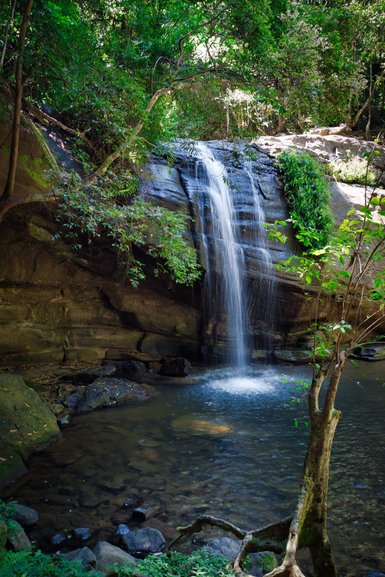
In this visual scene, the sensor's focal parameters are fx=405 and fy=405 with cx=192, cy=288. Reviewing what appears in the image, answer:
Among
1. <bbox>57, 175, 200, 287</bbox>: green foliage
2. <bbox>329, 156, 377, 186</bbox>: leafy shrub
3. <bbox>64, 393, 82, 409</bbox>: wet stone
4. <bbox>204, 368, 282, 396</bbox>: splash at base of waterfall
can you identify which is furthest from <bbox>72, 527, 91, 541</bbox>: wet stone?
<bbox>329, 156, 377, 186</bbox>: leafy shrub

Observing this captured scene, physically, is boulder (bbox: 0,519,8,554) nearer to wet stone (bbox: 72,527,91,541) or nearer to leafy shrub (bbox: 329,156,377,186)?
wet stone (bbox: 72,527,91,541)

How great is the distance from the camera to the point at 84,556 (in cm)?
349

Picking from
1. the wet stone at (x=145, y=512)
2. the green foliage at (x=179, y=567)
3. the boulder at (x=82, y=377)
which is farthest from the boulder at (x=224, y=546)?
the boulder at (x=82, y=377)

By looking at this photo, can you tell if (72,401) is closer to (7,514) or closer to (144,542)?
(7,514)

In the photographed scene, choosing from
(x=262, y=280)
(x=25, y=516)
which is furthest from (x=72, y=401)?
(x=262, y=280)

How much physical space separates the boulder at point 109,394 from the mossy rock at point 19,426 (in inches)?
55.3

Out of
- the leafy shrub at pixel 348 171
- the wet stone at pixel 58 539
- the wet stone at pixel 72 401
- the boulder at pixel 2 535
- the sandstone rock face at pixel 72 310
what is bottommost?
the wet stone at pixel 58 539

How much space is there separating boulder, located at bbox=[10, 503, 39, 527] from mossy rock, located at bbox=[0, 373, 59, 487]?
96cm

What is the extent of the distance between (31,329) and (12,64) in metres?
6.29

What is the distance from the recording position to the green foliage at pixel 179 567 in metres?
2.89

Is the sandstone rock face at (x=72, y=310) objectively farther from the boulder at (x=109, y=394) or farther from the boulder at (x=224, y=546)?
the boulder at (x=224, y=546)

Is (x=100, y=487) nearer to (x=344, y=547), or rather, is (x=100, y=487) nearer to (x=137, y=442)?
(x=137, y=442)

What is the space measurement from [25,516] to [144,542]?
136 centimetres

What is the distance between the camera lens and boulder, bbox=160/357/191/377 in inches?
455
